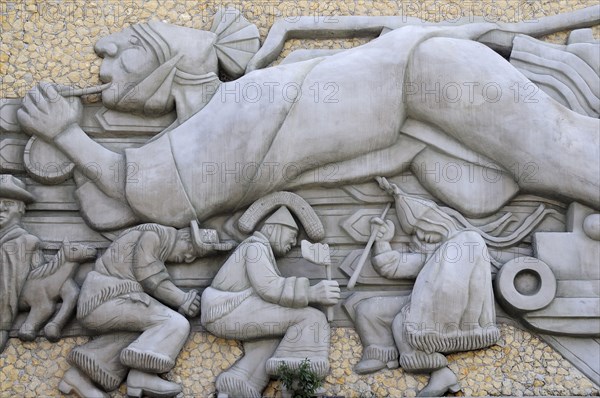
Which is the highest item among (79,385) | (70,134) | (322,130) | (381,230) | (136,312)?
(322,130)

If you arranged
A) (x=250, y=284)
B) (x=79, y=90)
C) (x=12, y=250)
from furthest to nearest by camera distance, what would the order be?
(x=79, y=90), (x=12, y=250), (x=250, y=284)

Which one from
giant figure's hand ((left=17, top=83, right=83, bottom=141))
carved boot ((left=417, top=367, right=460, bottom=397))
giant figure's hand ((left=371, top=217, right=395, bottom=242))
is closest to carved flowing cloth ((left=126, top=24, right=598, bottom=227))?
giant figure's hand ((left=371, top=217, right=395, bottom=242))

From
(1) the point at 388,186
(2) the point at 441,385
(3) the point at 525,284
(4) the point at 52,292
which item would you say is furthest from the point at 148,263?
(3) the point at 525,284

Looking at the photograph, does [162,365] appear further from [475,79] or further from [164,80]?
[475,79]

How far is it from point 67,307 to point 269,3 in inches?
78.1

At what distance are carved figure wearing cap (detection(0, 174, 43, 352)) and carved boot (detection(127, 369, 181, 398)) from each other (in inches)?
26.8

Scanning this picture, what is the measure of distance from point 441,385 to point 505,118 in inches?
53.7

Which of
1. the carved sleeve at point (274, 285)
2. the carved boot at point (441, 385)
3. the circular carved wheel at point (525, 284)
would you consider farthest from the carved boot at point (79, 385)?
the circular carved wheel at point (525, 284)

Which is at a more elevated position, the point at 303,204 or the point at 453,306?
the point at 303,204

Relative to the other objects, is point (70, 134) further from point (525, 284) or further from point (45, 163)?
point (525, 284)

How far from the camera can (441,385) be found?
4906mm

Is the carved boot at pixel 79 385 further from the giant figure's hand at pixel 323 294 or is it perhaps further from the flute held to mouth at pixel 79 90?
the flute held to mouth at pixel 79 90

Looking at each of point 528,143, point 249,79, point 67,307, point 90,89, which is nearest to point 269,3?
point 249,79

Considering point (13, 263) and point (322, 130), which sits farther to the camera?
point (322, 130)
